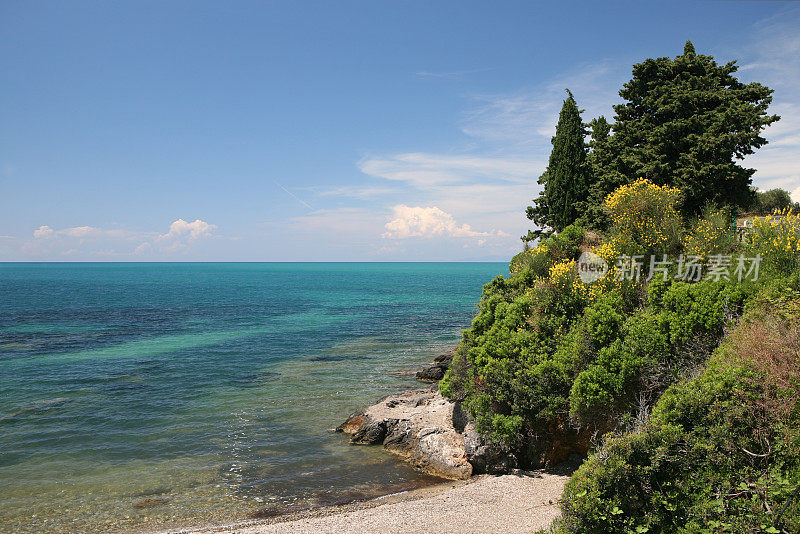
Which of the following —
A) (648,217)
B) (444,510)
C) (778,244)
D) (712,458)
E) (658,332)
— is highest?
(648,217)

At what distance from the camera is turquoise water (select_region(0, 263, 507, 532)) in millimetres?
16719

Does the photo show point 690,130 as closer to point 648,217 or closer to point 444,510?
point 648,217

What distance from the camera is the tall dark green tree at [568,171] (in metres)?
29.2

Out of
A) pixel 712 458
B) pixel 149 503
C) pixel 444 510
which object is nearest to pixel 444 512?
pixel 444 510

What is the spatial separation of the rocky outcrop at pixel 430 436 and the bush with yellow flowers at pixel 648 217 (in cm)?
1036

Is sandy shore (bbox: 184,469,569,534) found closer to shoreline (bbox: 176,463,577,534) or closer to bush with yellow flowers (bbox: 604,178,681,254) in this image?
shoreline (bbox: 176,463,577,534)

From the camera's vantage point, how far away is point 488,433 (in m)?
17.9

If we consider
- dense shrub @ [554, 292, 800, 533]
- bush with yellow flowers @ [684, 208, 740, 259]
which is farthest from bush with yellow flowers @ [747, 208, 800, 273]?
dense shrub @ [554, 292, 800, 533]

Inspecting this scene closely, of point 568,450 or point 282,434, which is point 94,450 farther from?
point 568,450

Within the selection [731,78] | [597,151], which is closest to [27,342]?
[597,151]

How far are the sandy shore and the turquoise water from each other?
1.26 metres

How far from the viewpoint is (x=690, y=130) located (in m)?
23.0

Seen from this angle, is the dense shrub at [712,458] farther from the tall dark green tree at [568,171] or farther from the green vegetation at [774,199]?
the green vegetation at [774,199]

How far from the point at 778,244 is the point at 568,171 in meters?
15.2
